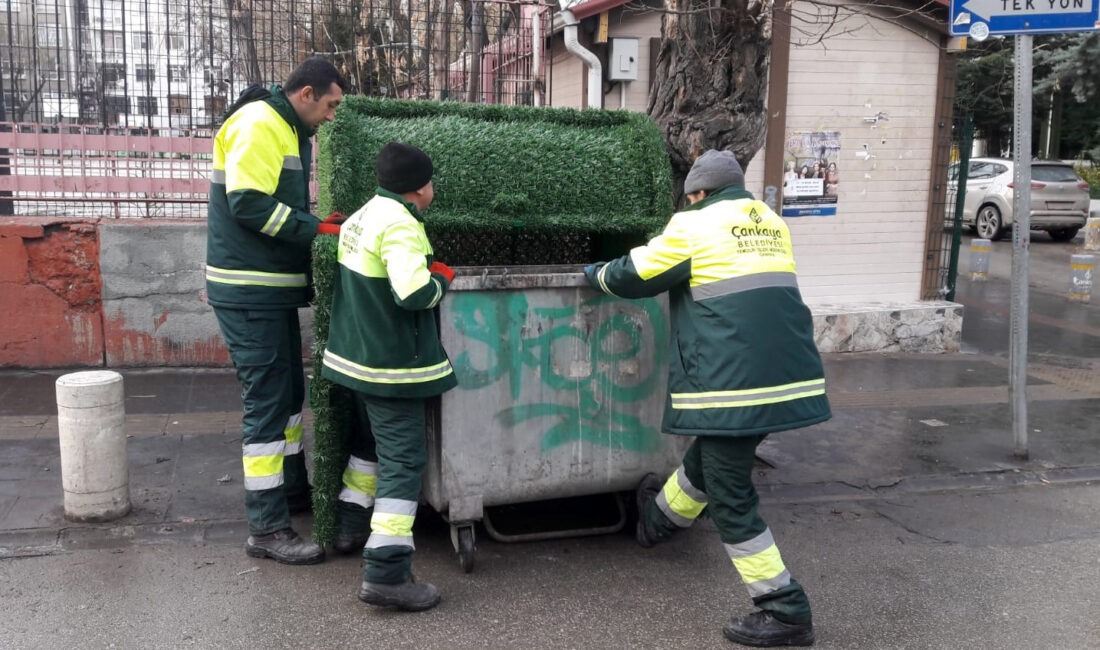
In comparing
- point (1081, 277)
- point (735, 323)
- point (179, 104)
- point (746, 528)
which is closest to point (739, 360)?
point (735, 323)

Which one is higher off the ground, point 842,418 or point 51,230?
point 51,230

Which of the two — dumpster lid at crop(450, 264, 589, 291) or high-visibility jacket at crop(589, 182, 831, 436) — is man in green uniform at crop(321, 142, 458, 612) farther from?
high-visibility jacket at crop(589, 182, 831, 436)

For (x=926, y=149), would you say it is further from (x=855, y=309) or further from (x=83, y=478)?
(x=83, y=478)

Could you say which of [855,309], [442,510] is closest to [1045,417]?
[855,309]

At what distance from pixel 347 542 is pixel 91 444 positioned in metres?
1.28

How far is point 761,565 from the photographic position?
3.57m

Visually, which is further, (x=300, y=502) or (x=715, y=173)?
(x=300, y=502)

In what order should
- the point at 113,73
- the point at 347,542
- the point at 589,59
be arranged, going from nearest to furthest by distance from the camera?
the point at 347,542
the point at 113,73
the point at 589,59

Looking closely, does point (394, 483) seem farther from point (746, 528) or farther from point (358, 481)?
point (746, 528)

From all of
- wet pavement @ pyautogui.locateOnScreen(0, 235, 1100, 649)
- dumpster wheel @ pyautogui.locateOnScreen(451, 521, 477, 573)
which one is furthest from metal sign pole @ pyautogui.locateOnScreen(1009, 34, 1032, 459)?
dumpster wheel @ pyautogui.locateOnScreen(451, 521, 477, 573)

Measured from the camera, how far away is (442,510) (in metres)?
4.10

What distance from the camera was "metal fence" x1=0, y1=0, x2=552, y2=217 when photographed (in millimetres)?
6738

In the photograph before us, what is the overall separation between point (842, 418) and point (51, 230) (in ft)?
18.3

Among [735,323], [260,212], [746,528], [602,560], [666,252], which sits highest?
[260,212]
